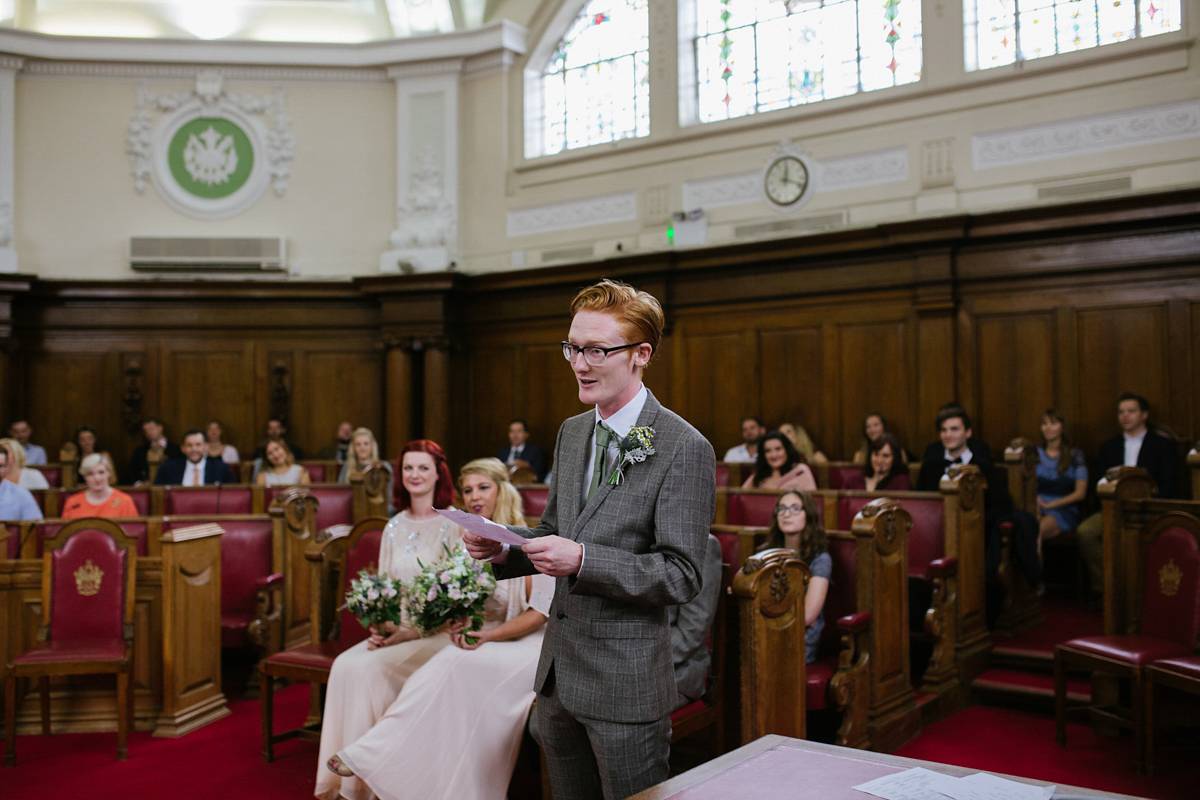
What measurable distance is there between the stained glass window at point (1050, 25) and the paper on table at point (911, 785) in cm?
784

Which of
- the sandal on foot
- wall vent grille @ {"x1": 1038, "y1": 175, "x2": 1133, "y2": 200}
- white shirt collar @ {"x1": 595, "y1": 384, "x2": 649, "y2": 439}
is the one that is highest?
wall vent grille @ {"x1": 1038, "y1": 175, "x2": 1133, "y2": 200}

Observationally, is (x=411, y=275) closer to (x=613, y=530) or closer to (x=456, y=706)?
(x=456, y=706)

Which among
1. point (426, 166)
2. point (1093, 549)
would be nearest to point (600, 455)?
point (1093, 549)

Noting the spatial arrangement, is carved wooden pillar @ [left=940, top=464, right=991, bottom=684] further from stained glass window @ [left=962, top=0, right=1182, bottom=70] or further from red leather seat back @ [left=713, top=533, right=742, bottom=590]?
stained glass window @ [left=962, top=0, right=1182, bottom=70]

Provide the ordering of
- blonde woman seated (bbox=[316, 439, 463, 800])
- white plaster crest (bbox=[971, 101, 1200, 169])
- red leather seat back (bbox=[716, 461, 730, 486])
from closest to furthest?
blonde woman seated (bbox=[316, 439, 463, 800]) < white plaster crest (bbox=[971, 101, 1200, 169]) < red leather seat back (bbox=[716, 461, 730, 486])

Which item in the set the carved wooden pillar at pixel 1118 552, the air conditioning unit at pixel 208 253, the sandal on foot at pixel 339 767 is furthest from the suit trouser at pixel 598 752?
the air conditioning unit at pixel 208 253

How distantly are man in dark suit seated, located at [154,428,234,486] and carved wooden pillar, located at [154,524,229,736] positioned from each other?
11.2 ft

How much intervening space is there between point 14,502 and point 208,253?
5.79m

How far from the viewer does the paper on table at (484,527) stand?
70.2 inches

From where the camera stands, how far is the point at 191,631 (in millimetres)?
5035

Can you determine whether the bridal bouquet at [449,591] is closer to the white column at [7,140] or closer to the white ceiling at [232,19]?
the white ceiling at [232,19]

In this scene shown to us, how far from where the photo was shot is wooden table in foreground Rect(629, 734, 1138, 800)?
4.93 feet

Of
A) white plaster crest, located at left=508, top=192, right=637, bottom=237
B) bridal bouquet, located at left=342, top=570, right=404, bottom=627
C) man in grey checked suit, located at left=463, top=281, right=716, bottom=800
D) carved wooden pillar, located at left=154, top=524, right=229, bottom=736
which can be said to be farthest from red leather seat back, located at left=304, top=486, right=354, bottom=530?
man in grey checked suit, located at left=463, top=281, right=716, bottom=800

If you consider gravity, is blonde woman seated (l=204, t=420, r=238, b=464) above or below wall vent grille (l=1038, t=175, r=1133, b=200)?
below
